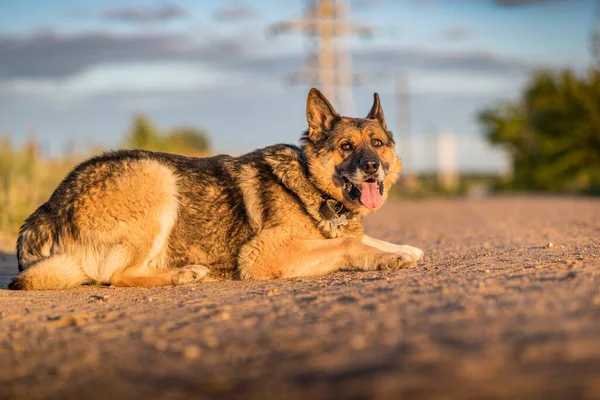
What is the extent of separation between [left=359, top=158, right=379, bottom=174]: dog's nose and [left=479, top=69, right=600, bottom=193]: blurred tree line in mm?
19929

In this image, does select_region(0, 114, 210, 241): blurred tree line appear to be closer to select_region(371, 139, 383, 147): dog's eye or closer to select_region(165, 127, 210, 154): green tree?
select_region(165, 127, 210, 154): green tree

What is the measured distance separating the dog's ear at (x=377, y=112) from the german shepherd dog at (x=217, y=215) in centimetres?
38

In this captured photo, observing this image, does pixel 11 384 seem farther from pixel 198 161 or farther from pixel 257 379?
pixel 198 161

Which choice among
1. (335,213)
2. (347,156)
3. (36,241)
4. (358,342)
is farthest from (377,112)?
(358,342)

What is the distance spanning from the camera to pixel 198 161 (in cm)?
707

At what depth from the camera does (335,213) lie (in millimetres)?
6820

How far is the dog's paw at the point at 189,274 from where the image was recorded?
650cm

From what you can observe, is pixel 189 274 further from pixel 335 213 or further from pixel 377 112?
pixel 377 112

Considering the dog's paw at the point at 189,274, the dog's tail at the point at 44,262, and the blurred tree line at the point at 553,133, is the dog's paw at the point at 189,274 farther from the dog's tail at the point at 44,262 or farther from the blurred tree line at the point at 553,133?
the blurred tree line at the point at 553,133

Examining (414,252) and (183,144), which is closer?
(414,252)

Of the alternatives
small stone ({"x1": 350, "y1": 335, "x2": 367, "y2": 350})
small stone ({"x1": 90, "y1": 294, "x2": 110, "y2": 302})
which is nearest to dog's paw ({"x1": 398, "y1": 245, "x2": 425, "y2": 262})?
small stone ({"x1": 90, "y1": 294, "x2": 110, "y2": 302})

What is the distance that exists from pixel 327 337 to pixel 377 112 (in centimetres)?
423

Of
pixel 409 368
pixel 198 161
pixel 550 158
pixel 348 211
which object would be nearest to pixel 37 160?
pixel 198 161

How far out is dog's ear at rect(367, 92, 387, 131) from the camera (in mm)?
7473
